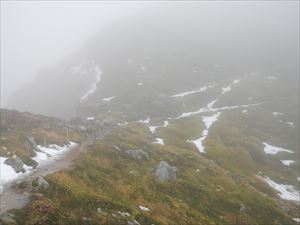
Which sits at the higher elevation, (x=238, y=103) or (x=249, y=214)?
(x=249, y=214)

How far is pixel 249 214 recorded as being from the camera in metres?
43.5

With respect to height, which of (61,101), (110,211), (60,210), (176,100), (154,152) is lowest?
(61,101)

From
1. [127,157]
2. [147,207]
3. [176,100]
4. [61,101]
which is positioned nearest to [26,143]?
[127,157]

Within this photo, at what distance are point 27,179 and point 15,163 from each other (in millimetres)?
→ 4401

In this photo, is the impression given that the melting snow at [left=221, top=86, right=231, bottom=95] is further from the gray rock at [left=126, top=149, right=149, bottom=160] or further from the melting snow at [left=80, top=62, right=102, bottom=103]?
the gray rock at [left=126, top=149, right=149, bottom=160]

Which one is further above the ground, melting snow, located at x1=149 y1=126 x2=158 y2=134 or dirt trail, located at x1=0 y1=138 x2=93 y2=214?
dirt trail, located at x1=0 y1=138 x2=93 y2=214

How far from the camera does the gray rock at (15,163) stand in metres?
36.3

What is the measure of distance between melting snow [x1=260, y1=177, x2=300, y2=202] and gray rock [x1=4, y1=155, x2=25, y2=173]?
42899mm

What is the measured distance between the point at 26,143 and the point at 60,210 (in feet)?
75.6

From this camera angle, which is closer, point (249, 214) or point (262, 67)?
point (249, 214)

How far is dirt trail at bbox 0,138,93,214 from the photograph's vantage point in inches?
1048

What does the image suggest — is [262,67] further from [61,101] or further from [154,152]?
[154,152]

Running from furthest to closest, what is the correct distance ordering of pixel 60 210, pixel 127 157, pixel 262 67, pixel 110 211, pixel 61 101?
pixel 262 67 → pixel 61 101 → pixel 127 157 → pixel 110 211 → pixel 60 210

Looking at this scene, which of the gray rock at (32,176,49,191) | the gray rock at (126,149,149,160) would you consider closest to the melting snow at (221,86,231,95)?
the gray rock at (126,149,149,160)
